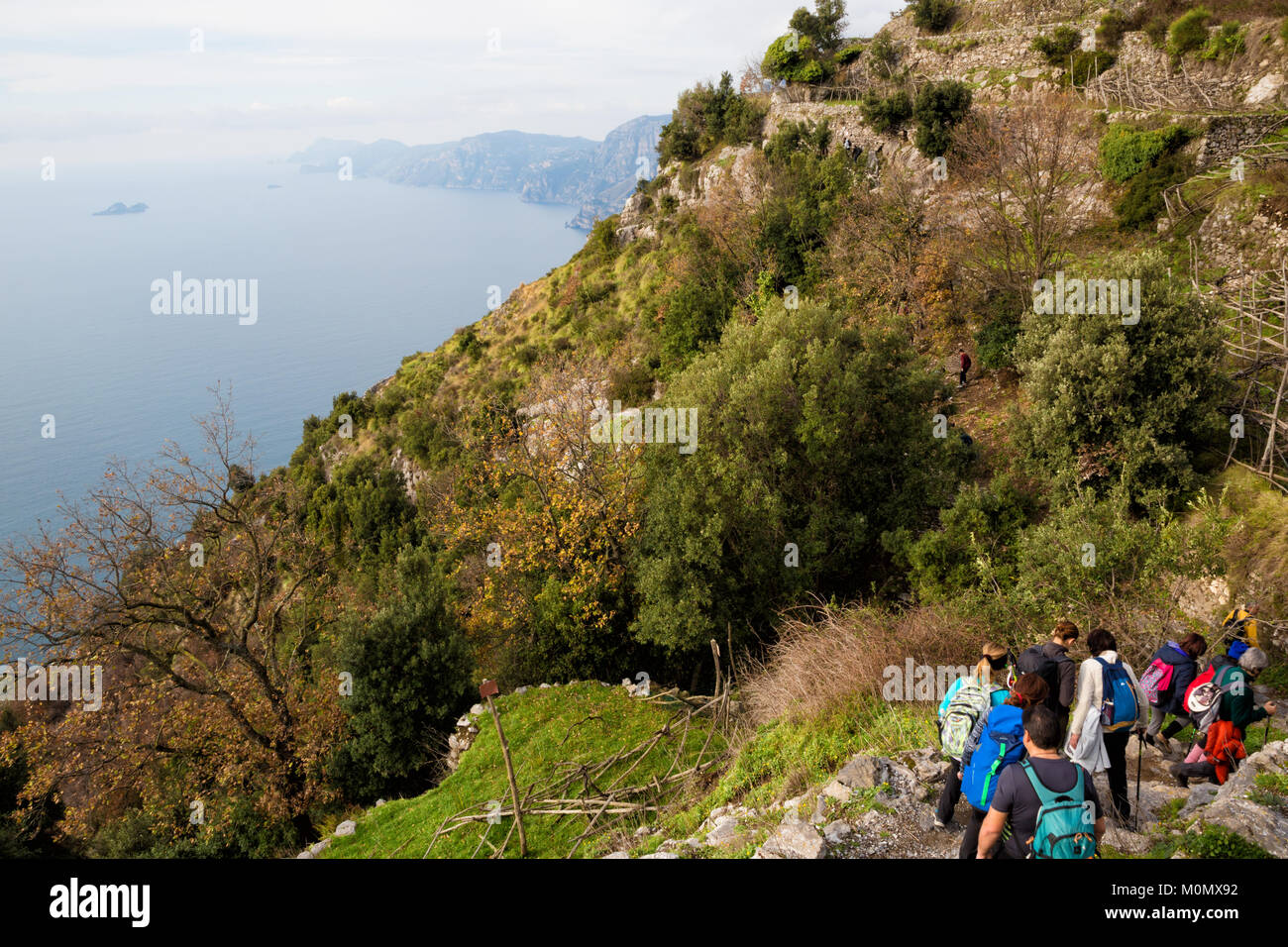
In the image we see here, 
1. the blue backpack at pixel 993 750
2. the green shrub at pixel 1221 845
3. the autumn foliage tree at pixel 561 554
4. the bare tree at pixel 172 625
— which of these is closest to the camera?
the green shrub at pixel 1221 845

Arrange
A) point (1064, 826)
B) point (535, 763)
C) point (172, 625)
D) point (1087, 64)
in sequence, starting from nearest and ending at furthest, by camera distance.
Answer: point (1064, 826)
point (535, 763)
point (172, 625)
point (1087, 64)

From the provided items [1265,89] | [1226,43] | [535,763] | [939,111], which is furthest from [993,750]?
[939,111]

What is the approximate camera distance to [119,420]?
4368 inches

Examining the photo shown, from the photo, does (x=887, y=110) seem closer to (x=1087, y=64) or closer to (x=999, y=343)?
(x=1087, y=64)

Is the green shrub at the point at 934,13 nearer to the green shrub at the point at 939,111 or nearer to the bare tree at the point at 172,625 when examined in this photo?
the green shrub at the point at 939,111

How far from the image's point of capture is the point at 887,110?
36312 mm

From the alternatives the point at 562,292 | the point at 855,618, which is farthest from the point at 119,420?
the point at 855,618

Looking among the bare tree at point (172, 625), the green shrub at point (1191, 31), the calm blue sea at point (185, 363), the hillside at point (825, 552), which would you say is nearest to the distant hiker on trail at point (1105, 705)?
the hillside at point (825, 552)

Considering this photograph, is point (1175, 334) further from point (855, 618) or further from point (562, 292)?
point (562, 292)

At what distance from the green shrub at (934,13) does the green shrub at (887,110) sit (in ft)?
23.0

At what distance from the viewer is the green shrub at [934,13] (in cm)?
3991

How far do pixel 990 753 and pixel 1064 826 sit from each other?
1.19 metres

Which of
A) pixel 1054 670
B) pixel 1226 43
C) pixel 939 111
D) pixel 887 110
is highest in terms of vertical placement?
pixel 887 110
